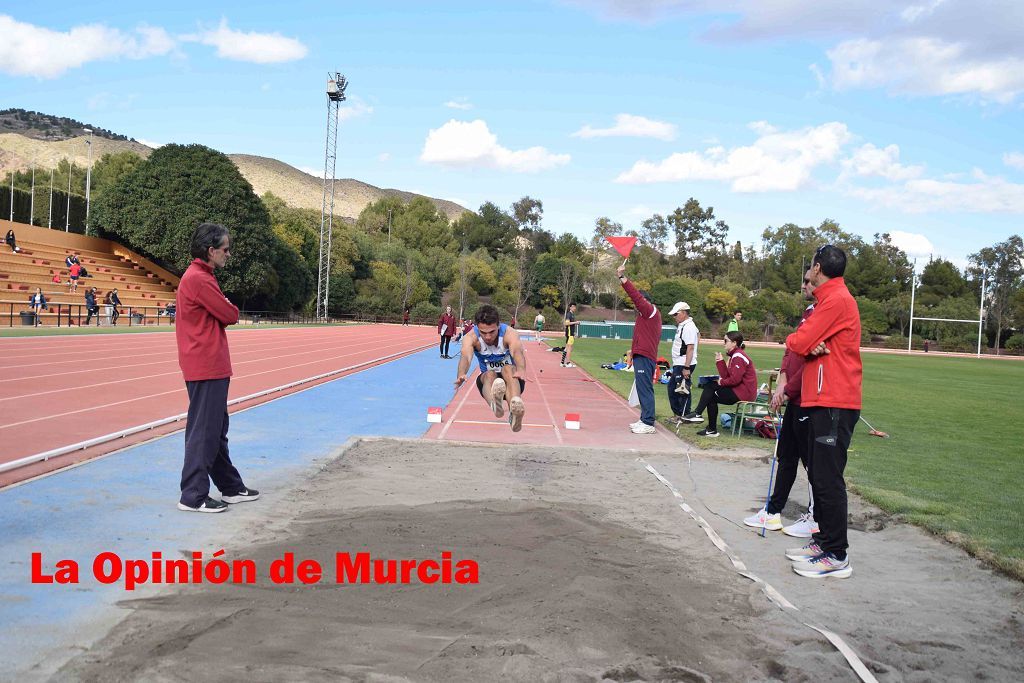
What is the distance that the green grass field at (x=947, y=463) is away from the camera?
6.22 metres

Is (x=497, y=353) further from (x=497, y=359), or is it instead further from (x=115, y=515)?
(x=115, y=515)

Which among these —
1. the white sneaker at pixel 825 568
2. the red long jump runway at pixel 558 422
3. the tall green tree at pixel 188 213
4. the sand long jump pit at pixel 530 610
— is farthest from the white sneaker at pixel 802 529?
the tall green tree at pixel 188 213

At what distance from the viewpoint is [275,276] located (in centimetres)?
5772

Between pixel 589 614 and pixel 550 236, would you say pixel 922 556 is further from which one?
pixel 550 236

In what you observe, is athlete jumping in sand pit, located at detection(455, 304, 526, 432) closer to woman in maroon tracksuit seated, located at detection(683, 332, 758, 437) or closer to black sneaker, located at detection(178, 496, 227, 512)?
black sneaker, located at detection(178, 496, 227, 512)

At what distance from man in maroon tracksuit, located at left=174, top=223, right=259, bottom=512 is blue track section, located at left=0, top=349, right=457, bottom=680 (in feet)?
0.84

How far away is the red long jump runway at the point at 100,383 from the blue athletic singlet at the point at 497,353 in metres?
3.81

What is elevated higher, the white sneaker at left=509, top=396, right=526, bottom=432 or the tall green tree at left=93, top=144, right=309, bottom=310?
the tall green tree at left=93, top=144, right=309, bottom=310

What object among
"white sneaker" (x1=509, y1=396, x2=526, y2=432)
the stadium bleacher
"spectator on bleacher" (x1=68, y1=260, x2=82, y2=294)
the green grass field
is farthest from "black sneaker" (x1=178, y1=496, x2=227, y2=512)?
"spectator on bleacher" (x1=68, y1=260, x2=82, y2=294)

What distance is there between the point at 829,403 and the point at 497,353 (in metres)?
3.81

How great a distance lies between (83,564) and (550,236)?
110841mm

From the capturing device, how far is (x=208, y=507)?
5855 millimetres

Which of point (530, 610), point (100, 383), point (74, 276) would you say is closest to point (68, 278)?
point (74, 276)

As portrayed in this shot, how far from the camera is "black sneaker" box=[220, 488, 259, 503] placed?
20.4ft
